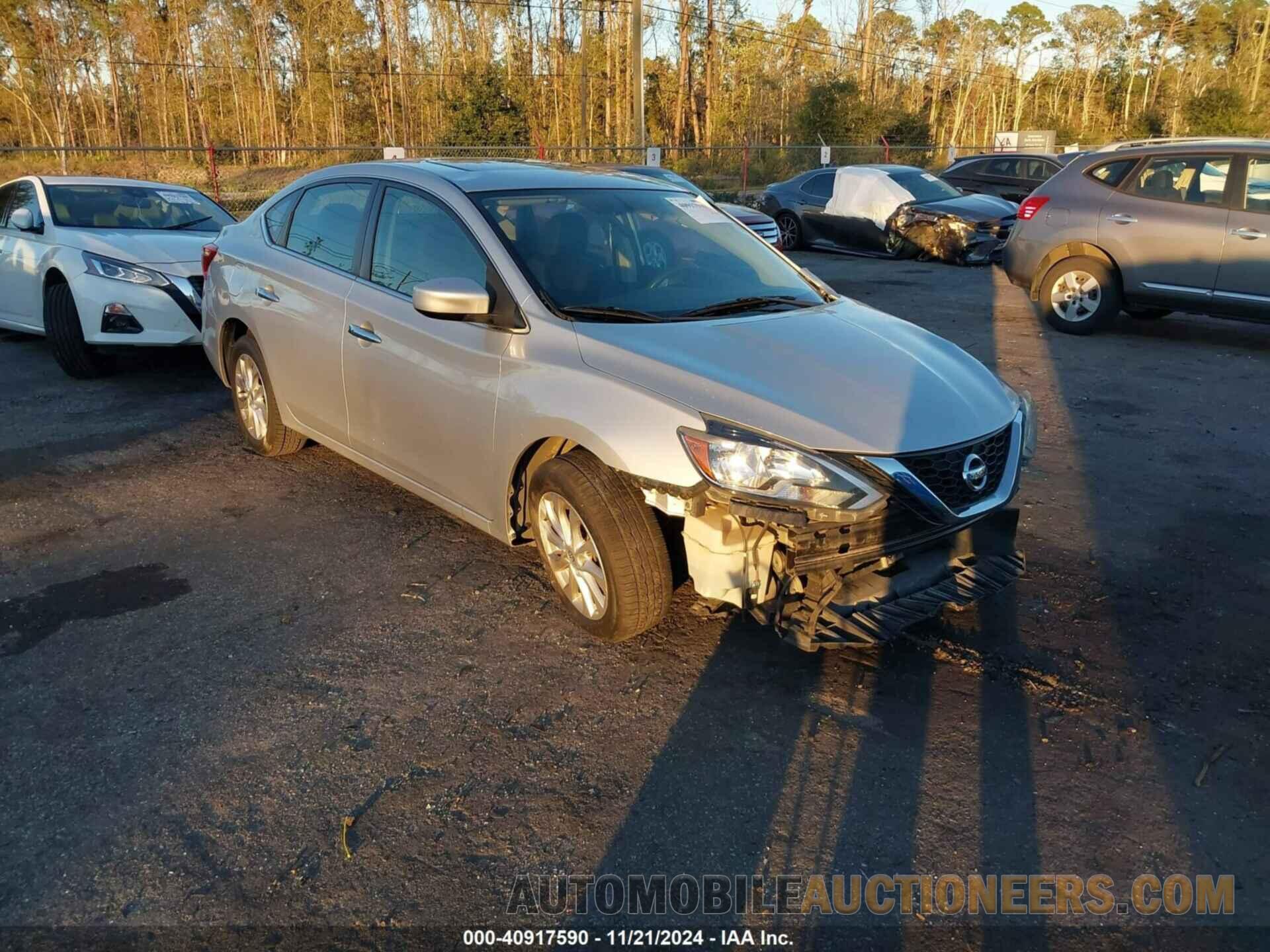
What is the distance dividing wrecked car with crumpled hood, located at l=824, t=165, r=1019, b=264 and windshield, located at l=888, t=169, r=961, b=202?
0.03 feet

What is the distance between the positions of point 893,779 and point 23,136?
44502 millimetres

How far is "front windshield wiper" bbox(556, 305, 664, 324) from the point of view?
3.87 metres

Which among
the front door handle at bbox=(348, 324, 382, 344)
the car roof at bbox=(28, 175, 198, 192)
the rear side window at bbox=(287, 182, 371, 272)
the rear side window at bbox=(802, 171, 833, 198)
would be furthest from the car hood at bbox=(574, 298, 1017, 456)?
the rear side window at bbox=(802, 171, 833, 198)

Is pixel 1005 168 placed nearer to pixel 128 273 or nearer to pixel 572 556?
pixel 128 273

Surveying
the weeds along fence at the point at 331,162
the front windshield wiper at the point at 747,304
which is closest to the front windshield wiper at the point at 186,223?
the front windshield wiper at the point at 747,304

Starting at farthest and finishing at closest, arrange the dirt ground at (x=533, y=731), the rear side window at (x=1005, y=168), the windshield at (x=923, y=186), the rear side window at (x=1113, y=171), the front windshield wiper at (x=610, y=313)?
the rear side window at (x=1005, y=168)
the windshield at (x=923, y=186)
the rear side window at (x=1113, y=171)
the front windshield wiper at (x=610, y=313)
the dirt ground at (x=533, y=731)

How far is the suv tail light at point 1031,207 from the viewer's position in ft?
32.5

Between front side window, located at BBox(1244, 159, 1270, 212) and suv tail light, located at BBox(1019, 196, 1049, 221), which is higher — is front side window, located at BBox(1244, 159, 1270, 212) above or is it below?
above

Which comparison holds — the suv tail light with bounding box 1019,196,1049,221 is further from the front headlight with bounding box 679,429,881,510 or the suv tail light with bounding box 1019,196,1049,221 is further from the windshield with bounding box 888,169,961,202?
the front headlight with bounding box 679,429,881,510

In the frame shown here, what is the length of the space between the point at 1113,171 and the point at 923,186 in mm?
6487

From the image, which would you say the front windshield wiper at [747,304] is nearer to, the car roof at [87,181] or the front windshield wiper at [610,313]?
the front windshield wiper at [610,313]

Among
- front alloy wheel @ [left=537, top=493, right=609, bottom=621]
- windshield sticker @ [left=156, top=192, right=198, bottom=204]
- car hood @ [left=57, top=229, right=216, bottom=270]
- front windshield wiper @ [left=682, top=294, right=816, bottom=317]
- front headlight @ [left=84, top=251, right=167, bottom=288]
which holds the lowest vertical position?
front alloy wheel @ [left=537, top=493, right=609, bottom=621]

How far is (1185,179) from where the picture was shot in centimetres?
894

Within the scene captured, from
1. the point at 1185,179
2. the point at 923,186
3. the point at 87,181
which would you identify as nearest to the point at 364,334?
the point at 87,181
